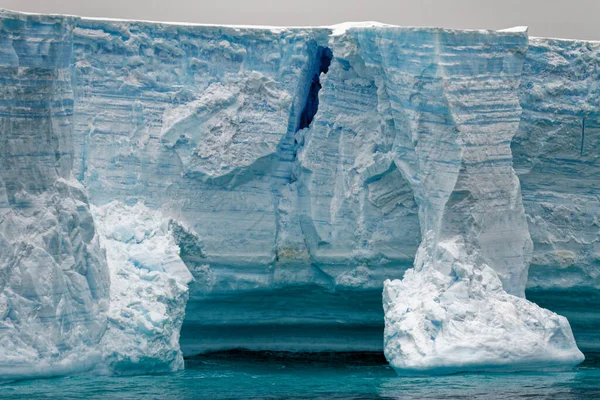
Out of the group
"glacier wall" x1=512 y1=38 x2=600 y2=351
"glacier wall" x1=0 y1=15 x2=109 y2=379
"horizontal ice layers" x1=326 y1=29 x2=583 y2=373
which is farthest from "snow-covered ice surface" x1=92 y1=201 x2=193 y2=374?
"glacier wall" x1=512 y1=38 x2=600 y2=351

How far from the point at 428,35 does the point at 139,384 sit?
4388mm

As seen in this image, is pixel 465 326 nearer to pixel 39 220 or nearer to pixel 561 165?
pixel 561 165

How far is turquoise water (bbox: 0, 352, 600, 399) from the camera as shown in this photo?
1633cm

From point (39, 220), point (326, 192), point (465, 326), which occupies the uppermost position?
point (326, 192)

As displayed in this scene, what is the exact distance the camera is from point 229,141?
18859 millimetres

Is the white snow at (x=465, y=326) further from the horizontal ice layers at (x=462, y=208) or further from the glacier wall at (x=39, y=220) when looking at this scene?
the glacier wall at (x=39, y=220)

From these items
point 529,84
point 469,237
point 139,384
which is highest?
point 529,84

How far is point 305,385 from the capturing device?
17266mm

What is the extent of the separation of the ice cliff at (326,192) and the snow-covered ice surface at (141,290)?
0.02 m

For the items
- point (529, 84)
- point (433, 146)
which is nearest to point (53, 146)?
point (433, 146)

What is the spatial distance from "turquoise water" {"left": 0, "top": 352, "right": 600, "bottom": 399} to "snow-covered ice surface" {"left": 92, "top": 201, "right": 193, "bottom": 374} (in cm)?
22

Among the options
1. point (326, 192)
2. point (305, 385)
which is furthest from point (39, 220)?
point (326, 192)

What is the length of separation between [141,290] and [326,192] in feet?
8.25

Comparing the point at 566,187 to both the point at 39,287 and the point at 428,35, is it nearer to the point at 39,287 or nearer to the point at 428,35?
the point at 428,35
